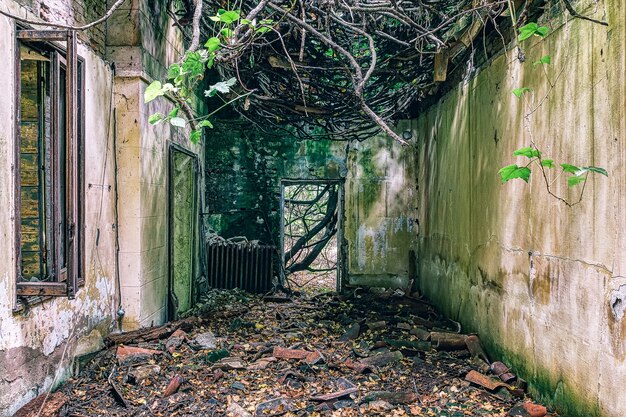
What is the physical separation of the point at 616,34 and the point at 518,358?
2.20 m

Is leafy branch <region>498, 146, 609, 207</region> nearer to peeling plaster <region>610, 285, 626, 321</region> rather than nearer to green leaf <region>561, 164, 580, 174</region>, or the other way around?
green leaf <region>561, 164, 580, 174</region>

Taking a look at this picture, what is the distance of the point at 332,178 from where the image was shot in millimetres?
6438

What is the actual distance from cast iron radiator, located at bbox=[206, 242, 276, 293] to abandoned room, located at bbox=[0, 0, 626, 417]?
0.52 meters

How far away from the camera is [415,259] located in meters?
6.27

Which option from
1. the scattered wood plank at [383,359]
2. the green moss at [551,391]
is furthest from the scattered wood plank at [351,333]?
the green moss at [551,391]

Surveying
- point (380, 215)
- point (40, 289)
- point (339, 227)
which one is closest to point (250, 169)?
point (339, 227)

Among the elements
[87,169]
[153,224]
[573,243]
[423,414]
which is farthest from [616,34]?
[153,224]

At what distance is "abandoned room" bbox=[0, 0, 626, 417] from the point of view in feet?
7.67

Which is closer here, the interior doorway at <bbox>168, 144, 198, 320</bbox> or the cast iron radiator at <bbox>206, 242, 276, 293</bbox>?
the interior doorway at <bbox>168, 144, 198, 320</bbox>

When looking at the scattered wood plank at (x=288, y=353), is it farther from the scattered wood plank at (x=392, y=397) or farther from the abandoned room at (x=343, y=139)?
the scattered wood plank at (x=392, y=397)

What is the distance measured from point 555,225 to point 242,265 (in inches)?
181

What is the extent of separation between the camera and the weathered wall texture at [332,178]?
638 centimetres

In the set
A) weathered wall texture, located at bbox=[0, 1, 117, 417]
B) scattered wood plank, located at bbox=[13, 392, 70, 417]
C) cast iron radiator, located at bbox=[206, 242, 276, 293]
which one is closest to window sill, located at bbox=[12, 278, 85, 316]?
weathered wall texture, located at bbox=[0, 1, 117, 417]

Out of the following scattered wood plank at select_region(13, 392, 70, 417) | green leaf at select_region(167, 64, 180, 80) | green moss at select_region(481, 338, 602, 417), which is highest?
green leaf at select_region(167, 64, 180, 80)
